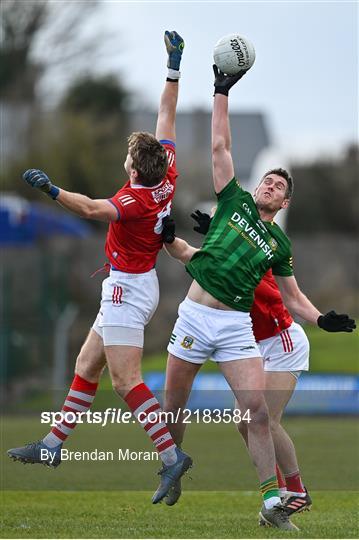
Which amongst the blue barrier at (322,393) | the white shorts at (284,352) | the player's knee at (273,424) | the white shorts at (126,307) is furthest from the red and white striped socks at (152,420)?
the blue barrier at (322,393)

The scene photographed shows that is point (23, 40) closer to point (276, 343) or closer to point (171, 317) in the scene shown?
point (171, 317)

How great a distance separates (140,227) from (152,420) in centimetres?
138

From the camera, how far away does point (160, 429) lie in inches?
348

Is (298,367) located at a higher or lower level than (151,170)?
lower

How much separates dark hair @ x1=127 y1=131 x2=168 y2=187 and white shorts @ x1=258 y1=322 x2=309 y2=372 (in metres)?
1.58

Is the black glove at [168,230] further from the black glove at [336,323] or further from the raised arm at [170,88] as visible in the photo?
the black glove at [336,323]

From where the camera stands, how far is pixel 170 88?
943 centimetres

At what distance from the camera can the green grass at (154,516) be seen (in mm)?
8414

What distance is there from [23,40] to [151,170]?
33029 mm

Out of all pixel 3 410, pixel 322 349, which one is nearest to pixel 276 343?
pixel 3 410

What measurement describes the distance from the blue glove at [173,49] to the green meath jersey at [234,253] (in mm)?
1203

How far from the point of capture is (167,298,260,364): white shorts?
340 inches

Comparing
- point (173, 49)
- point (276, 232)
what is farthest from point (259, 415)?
point (173, 49)

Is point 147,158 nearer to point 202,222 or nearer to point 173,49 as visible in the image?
point 202,222
